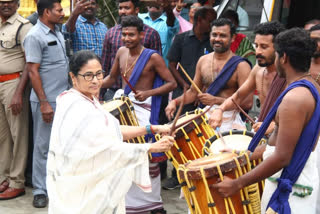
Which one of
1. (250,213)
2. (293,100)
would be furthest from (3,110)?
(293,100)

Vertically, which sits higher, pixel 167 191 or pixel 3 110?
pixel 3 110

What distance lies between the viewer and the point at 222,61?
588 centimetres

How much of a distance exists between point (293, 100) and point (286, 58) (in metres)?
0.31

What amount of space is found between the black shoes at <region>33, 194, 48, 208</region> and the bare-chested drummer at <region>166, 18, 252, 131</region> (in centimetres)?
177

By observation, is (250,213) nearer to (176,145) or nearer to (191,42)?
(176,145)

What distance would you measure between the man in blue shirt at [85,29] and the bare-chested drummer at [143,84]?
3.75 feet

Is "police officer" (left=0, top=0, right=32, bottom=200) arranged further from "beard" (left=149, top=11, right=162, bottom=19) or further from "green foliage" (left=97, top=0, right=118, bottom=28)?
"green foliage" (left=97, top=0, right=118, bottom=28)

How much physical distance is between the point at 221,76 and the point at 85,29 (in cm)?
236

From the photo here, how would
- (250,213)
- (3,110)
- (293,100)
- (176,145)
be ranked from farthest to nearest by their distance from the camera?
(3,110) → (176,145) → (250,213) → (293,100)

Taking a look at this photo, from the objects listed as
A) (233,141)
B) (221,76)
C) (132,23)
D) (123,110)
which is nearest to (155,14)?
(132,23)

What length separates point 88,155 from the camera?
12.8 ft

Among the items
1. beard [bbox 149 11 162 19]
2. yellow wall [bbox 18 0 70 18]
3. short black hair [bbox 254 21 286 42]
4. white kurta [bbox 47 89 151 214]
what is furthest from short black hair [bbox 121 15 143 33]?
yellow wall [bbox 18 0 70 18]

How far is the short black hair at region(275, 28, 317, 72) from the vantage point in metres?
3.52

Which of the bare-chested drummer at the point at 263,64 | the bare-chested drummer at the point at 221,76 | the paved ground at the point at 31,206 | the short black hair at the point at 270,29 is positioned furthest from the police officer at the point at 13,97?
the short black hair at the point at 270,29
